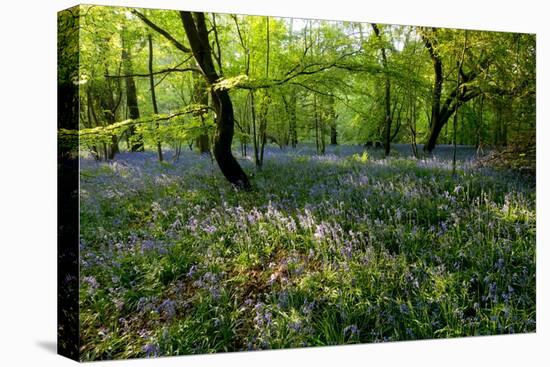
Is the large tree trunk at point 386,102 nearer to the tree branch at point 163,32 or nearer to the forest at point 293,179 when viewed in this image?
the forest at point 293,179

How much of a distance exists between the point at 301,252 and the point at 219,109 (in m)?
1.60

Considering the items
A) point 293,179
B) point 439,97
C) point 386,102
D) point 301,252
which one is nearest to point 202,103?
point 293,179

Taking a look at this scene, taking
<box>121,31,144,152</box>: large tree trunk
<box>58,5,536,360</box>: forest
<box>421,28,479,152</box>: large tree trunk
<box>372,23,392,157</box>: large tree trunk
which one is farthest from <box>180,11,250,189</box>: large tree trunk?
<box>421,28,479,152</box>: large tree trunk

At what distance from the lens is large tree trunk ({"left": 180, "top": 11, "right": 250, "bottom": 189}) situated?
5.95 meters

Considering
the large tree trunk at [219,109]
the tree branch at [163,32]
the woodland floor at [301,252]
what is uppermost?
the tree branch at [163,32]

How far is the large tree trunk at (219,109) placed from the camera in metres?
5.95

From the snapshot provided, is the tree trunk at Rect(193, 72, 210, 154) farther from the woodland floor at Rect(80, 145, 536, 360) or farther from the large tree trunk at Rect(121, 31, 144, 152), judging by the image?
the large tree trunk at Rect(121, 31, 144, 152)

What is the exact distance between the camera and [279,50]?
20.5ft

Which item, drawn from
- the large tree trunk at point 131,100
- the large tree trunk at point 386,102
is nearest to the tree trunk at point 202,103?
the large tree trunk at point 131,100

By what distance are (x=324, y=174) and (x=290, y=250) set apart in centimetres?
94

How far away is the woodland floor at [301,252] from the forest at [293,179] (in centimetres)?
2

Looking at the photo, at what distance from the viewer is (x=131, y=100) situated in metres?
5.76

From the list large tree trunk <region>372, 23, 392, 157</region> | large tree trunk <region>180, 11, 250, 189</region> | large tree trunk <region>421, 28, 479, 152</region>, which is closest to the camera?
large tree trunk <region>180, 11, 250, 189</region>

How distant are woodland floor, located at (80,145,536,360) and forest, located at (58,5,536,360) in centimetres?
2
